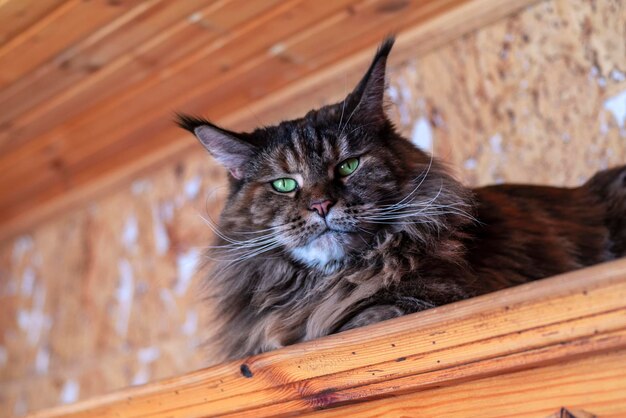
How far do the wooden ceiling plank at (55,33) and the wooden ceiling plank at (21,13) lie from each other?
0.03 meters

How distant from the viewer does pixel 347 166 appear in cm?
147

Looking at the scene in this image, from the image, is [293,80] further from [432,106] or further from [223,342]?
[223,342]

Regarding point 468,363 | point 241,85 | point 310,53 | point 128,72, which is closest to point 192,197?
point 241,85

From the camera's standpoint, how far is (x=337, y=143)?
1486 mm

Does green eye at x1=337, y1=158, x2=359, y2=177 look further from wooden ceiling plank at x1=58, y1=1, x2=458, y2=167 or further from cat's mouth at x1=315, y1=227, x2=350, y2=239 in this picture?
wooden ceiling plank at x1=58, y1=1, x2=458, y2=167

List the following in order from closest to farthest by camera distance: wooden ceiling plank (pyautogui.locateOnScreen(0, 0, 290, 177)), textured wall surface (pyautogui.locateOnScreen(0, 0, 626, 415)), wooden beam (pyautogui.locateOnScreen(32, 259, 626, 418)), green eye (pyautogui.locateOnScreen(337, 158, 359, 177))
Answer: wooden beam (pyautogui.locateOnScreen(32, 259, 626, 418))
green eye (pyautogui.locateOnScreen(337, 158, 359, 177))
textured wall surface (pyautogui.locateOnScreen(0, 0, 626, 415))
wooden ceiling plank (pyautogui.locateOnScreen(0, 0, 290, 177))

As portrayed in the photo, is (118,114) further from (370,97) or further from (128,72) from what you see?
(370,97)

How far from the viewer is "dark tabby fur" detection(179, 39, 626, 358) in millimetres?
1339

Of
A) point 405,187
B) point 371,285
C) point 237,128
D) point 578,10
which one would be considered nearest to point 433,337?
point 371,285

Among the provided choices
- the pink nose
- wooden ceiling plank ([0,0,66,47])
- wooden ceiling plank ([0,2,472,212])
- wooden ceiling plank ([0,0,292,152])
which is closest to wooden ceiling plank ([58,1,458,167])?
wooden ceiling plank ([0,2,472,212])

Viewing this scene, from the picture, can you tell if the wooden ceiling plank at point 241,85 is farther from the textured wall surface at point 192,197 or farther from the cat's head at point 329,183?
the cat's head at point 329,183

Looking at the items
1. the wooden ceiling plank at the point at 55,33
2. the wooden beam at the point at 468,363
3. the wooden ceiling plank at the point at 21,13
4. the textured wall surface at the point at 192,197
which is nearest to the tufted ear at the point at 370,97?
the textured wall surface at the point at 192,197

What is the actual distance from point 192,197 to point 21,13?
3.99 ft

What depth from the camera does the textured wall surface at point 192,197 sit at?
2.01 m
